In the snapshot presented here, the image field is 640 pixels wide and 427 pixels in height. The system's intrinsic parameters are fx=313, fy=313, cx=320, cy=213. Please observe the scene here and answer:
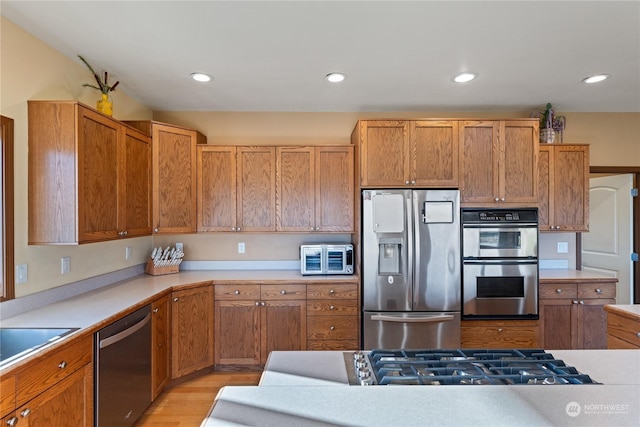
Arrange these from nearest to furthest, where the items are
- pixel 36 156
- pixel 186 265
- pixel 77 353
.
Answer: pixel 77 353, pixel 36 156, pixel 186 265

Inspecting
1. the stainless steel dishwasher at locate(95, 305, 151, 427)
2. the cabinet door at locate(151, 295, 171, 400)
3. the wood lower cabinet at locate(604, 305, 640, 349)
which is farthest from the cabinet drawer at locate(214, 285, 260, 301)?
the wood lower cabinet at locate(604, 305, 640, 349)

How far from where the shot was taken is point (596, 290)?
288 centimetres

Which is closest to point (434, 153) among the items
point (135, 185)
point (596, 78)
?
point (596, 78)

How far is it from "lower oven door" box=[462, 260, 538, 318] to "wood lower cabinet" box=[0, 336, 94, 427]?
2795 millimetres

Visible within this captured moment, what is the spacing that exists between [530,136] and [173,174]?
3.35 metres

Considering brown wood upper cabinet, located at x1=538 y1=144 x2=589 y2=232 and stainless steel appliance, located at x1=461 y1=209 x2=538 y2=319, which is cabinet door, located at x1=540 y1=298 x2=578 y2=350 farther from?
brown wood upper cabinet, located at x1=538 y1=144 x2=589 y2=232

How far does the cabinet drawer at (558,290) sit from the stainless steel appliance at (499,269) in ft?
0.42

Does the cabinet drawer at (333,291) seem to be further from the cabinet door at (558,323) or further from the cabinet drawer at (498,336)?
the cabinet door at (558,323)

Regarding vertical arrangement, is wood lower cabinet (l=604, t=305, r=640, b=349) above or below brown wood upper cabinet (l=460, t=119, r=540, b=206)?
below

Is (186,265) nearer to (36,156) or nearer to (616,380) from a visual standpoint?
(36,156)

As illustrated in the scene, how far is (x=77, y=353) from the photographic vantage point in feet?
5.22

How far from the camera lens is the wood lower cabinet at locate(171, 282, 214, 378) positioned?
2621 millimetres

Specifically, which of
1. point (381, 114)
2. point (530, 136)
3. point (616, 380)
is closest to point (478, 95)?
point (530, 136)

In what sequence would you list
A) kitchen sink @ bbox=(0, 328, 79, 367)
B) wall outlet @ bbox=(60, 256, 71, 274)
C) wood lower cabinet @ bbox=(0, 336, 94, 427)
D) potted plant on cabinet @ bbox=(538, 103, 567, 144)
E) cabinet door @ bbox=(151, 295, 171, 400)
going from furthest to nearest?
potted plant on cabinet @ bbox=(538, 103, 567, 144) < cabinet door @ bbox=(151, 295, 171, 400) < wall outlet @ bbox=(60, 256, 71, 274) < kitchen sink @ bbox=(0, 328, 79, 367) < wood lower cabinet @ bbox=(0, 336, 94, 427)
